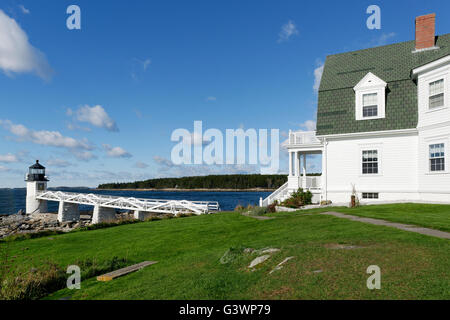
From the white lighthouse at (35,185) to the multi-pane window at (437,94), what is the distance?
51969 mm

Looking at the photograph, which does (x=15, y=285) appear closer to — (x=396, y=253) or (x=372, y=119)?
(x=396, y=253)

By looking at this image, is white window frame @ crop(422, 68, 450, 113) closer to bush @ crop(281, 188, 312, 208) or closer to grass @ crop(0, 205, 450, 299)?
bush @ crop(281, 188, 312, 208)

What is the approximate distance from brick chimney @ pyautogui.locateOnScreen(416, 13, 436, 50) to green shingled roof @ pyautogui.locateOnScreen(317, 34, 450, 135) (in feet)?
1.57

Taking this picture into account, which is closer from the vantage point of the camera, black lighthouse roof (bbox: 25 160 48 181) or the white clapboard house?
the white clapboard house

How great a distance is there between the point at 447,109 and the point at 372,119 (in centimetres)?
422

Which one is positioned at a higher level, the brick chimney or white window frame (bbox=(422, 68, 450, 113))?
the brick chimney

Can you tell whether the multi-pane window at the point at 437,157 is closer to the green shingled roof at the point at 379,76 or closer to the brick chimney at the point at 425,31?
the green shingled roof at the point at 379,76

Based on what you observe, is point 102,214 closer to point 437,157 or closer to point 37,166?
point 37,166

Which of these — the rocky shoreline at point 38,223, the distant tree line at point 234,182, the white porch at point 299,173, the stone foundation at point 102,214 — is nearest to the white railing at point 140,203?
the stone foundation at point 102,214

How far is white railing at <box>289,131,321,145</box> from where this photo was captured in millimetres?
23125

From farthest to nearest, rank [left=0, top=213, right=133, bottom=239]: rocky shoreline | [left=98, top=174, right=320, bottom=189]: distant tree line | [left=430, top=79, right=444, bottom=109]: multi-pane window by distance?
[left=98, top=174, right=320, bottom=189]: distant tree line, [left=0, top=213, right=133, bottom=239]: rocky shoreline, [left=430, top=79, right=444, bottom=109]: multi-pane window

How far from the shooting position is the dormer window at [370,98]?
20219mm

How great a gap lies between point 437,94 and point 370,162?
5.48 meters

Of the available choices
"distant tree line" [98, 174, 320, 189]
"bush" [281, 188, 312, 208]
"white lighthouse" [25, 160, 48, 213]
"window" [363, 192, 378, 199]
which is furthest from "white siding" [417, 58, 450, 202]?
"distant tree line" [98, 174, 320, 189]
